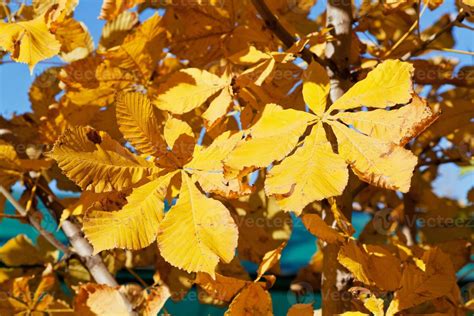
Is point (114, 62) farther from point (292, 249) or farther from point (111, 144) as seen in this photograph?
point (292, 249)

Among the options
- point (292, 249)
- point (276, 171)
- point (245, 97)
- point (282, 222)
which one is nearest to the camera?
point (276, 171)

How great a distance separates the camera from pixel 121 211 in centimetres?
38

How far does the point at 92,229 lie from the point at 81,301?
22 centimetres

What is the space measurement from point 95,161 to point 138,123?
4 cm

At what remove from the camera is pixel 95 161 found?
1.31ft

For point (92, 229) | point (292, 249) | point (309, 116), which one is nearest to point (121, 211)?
point (92, 229)

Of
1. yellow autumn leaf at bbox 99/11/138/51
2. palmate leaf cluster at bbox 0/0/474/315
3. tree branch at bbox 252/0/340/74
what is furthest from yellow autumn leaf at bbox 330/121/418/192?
yellow autumn leaf at bbox 99/11/138/51

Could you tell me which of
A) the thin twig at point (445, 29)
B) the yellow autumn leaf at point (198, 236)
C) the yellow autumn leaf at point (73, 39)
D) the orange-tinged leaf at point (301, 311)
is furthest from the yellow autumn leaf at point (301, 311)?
the yellow autumn leaf at point (73, 39)

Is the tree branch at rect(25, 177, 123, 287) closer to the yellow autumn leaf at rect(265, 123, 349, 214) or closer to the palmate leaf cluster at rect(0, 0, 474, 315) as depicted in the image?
the palmate leaf cluster at rect(0, 0, 474, 315)

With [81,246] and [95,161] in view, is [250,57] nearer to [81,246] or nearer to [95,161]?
[95,161]

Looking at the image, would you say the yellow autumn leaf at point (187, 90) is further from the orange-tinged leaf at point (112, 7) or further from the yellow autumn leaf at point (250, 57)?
the orange-tinged leaf at point (112, 7)

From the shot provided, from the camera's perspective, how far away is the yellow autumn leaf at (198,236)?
36cm

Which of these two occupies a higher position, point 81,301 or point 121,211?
point 121,211

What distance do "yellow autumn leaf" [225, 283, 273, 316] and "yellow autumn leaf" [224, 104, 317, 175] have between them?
0.14 meters
